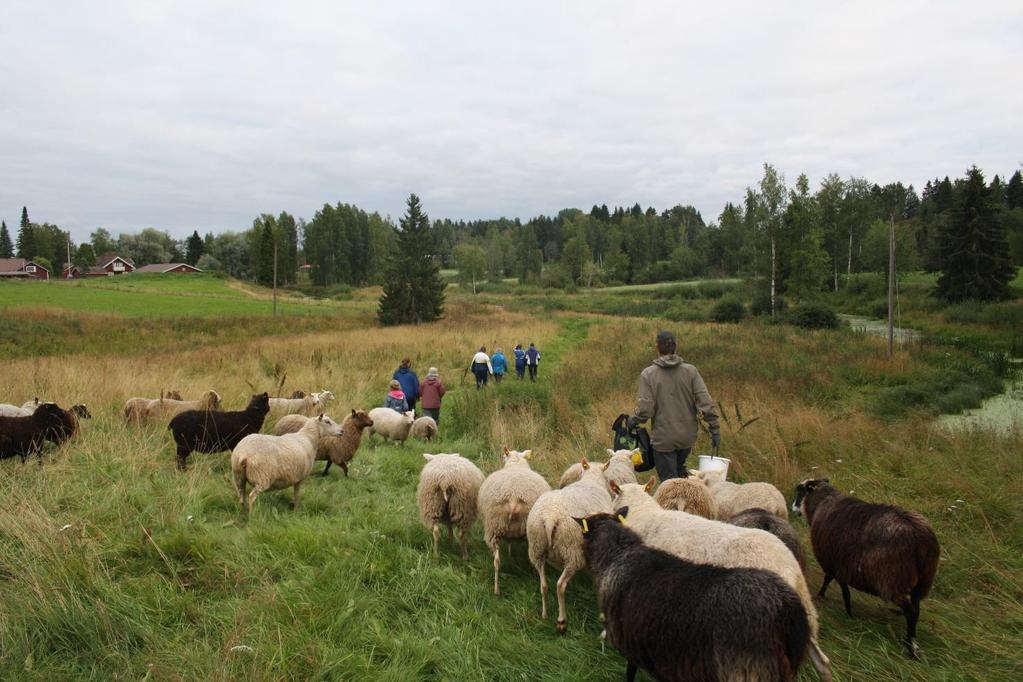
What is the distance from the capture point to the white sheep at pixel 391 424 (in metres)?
11.0

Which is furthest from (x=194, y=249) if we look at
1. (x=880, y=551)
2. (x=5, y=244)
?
(x=880, y=551)

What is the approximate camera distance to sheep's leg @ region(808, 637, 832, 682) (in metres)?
3.27

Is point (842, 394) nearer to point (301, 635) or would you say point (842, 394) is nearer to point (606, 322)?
point (301, 635)

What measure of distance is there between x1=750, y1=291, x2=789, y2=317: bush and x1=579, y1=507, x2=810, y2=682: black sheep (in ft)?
144

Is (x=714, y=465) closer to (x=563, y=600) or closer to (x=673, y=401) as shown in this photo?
(x=673, y=401)

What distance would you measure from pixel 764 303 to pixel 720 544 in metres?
44.7

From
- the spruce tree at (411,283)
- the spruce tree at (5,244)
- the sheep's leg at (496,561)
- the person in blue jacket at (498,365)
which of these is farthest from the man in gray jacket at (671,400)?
the spruce tree at (5,244)

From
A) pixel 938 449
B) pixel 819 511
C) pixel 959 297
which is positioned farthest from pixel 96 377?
pixel 959 297

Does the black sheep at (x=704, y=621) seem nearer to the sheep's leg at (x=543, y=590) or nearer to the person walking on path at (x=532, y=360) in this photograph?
the sheep's leg at (x=543, y=590)

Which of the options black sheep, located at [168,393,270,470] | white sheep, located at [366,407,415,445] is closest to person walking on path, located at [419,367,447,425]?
white sheep, located at [366,407,415,445]

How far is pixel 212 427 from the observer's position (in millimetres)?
8117

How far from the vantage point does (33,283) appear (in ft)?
194

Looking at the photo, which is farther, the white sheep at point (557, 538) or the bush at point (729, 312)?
the bush at point (729, 312)

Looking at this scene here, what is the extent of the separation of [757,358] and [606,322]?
750 inches
